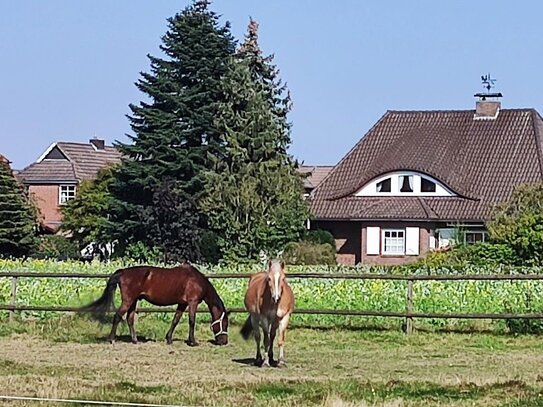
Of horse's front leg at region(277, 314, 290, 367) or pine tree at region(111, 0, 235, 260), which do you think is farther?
pine tree at region(111, 0, 235, 260)

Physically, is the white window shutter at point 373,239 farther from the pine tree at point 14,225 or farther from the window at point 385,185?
the pine tree at point 14,225

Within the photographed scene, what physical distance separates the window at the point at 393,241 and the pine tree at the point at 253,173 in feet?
17.6

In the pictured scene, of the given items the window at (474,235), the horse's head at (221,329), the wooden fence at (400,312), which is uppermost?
the window at (474,235)

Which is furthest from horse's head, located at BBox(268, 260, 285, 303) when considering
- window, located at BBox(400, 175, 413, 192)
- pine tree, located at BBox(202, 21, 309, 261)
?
window, located at BBox(400, 175, 413, 192)

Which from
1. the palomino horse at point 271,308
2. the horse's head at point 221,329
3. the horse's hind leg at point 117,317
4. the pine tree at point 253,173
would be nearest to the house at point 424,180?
the pine tree at point 253,173

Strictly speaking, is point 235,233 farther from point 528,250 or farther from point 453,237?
point 528,250

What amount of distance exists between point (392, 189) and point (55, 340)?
3493 cm

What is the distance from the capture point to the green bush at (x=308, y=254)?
4150 cm

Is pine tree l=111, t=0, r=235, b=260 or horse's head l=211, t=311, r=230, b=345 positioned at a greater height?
pine tree l=111, t=0, r=235, b=260

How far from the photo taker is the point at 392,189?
2082 inches

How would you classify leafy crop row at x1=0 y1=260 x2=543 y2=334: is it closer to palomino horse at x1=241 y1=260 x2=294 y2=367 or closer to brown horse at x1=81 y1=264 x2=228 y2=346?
brown horse at x1=81 y1=264 x2=228 y2=346

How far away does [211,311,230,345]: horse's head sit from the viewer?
1880cm

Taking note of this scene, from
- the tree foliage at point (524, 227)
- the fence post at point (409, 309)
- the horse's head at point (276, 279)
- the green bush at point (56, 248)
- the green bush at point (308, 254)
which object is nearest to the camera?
the horse's head at point (276, 279)

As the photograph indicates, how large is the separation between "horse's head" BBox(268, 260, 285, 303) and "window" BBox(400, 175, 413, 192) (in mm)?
38055
